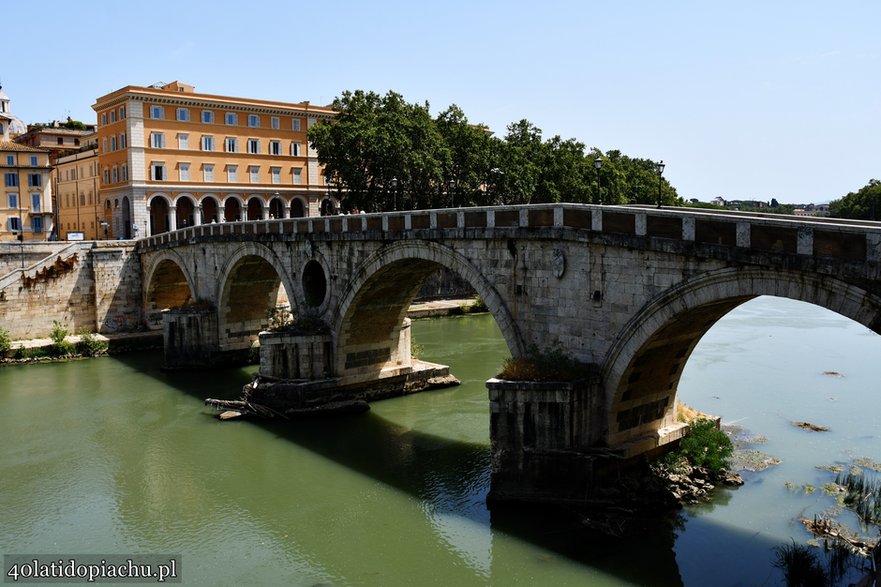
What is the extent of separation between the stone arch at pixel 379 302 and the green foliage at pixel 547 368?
14.0 ft

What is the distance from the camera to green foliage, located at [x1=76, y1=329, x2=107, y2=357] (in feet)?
109

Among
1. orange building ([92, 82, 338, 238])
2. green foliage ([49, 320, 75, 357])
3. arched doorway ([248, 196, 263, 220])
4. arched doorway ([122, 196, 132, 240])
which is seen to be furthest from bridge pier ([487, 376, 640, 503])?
arched doorway ([248, 196, 263, 220])

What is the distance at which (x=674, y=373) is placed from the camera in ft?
52.9

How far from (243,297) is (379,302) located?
30.8ft

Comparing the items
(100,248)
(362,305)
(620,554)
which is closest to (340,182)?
(100,248)

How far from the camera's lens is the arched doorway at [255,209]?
5103 cm

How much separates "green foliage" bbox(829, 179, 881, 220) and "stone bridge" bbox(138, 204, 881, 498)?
4394 centimetres

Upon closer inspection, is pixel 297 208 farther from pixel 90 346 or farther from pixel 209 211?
pixel 90 346

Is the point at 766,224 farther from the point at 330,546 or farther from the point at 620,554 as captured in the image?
the point at 330,546

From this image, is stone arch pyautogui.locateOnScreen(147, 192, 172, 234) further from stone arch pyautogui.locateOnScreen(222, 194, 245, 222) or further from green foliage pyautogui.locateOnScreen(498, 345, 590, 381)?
green foliage pyautogui.locateOnScreen(498, 345, 590, 381)

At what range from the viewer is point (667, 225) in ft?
44.7

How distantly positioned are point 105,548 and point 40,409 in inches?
449

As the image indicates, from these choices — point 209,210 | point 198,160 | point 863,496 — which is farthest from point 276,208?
point 863,496

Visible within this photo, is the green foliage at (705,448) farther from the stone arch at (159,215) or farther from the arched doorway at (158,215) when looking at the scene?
the arched doorway at (158,215)
